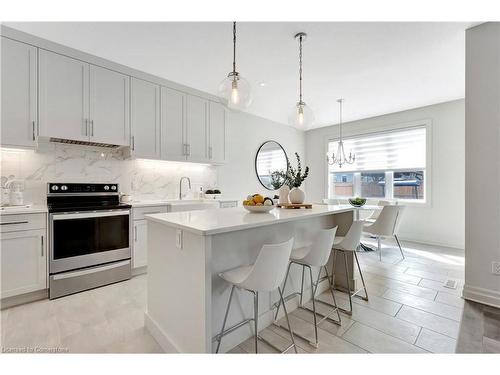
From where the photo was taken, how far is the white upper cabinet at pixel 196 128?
3.69 m

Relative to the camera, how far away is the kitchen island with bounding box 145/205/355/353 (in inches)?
54.6

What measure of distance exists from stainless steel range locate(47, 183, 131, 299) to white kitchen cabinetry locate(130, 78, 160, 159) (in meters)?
0.73

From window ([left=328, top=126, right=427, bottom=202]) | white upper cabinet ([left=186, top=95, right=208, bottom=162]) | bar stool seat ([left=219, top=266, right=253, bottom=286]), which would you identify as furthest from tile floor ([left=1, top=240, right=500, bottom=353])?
window ([left=328, top=126, right=427, bottom=202])

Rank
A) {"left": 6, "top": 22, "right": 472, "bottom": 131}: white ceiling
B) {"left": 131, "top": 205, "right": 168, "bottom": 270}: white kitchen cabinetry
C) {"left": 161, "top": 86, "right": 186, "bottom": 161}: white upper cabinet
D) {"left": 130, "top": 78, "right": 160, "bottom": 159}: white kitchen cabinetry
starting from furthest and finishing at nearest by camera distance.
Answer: {"left": 161, "top": 86, "right": 186, "bottom": 161}: white upper cabinet → {"left": 130, "top": 78, "right": 160, "bottom": 159}: white kitchen cabinetry → {"left": 131, "top": 205, "right": 168, "bottom": 270}: white kitchen cabinetry → {"left": 6, "top": 22, "right": 472, "bottom": 131}: white ceiling

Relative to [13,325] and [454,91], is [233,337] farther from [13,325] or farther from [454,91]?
[454,91]

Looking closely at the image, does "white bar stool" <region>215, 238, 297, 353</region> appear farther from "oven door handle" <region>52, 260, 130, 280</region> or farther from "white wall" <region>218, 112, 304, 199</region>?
"white wall" <region>218, 112, 304, 199</region>

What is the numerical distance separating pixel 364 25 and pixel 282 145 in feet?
11.7

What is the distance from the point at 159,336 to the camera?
173 centimetres

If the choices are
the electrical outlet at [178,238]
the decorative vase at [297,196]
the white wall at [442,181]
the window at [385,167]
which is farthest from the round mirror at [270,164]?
the electrical outlet at [178,238]

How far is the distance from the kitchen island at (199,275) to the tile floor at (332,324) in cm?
17

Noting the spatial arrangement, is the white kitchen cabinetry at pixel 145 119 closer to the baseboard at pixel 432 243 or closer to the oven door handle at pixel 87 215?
the oven door handle at pixel 87 215

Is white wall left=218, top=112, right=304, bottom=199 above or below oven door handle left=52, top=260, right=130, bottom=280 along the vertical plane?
above

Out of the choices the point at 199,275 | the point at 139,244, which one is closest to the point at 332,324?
the point at 199,275

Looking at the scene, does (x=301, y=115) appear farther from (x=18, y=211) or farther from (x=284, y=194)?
(x=18, y=211)
